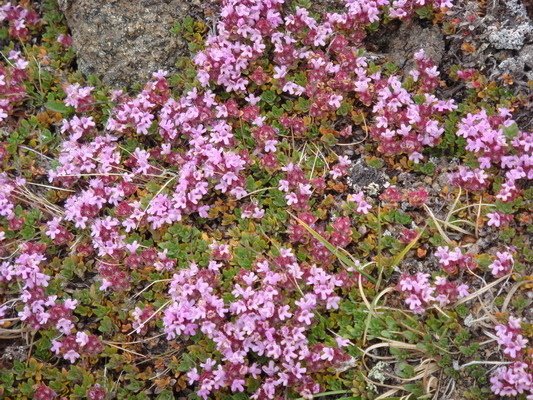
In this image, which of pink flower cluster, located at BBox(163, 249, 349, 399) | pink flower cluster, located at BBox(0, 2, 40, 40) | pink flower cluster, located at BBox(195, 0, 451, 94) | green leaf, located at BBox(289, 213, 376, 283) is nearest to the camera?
pink flower cluster, located at BBox(163, 249, 349, 399)

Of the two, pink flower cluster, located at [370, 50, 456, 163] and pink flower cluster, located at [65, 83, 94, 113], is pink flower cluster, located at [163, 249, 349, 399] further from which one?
pink flower cluster, located at [65, 83, 94, 113]

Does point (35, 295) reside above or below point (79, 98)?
below

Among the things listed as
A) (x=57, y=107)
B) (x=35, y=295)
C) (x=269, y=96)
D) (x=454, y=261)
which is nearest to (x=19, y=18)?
(x=57, y=107)

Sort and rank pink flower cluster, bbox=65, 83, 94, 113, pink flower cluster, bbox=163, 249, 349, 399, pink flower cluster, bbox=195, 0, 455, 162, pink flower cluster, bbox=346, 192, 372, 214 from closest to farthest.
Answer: pink flower cluster, bbox=163, 249, 349, 399, pink flower cluster, bbox=346, 192, 372, 214, pink flower cluster, bbox=195, 0, 455, 162, pink flower cluster, bbox=65, 83, 94, 113

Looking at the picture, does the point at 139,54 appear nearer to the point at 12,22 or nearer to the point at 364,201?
the point at 12,22

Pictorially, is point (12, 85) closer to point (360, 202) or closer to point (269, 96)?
point (269, 96)

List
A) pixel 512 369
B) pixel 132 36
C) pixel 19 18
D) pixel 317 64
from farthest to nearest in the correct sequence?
pixel 19 18 → pixel 132 36 → pixel 317 64 → pixel 512 369

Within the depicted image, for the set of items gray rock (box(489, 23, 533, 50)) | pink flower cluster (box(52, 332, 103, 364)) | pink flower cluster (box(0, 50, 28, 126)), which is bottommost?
pink flower cluster (box(52, 332, 103, 364))

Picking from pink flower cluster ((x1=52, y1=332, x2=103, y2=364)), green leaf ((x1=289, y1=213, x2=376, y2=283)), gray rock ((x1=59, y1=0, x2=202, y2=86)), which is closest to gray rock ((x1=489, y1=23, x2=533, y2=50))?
green leaf ((x1=289, y1=213, x2=376, y2=283))
